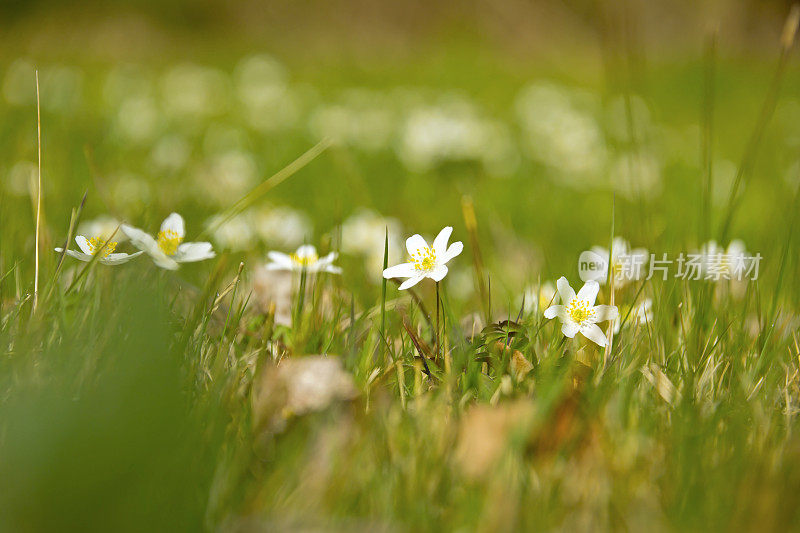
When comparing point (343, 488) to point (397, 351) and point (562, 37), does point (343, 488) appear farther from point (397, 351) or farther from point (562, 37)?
point (562, 37)

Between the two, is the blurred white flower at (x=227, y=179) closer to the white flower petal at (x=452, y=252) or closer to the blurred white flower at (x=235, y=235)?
the blurred white flower at (x=235, y=235)

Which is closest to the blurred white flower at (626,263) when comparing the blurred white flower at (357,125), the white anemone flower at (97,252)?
the white anemone flower at (97,252)

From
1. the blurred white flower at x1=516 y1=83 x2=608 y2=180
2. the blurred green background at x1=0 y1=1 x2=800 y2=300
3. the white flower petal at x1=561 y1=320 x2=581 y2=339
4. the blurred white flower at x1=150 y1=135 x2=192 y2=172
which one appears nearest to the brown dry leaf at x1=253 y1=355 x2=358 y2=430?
the white flower petal at x1=561 y1=320 x2=581 y2=339

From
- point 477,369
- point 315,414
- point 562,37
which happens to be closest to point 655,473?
point 477,369

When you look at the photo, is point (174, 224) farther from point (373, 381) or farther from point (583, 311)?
point (583, 311)

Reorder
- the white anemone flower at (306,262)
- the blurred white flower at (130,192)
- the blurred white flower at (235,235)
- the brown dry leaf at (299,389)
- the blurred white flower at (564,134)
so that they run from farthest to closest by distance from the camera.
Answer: the blurred white flower at (564,134), the blurred white flower at (130,192), the blurred white flower at (235,235), the white anemone flower at (306,262), the brown dry leaf at (299,389)

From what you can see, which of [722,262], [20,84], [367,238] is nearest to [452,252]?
[722,262]
